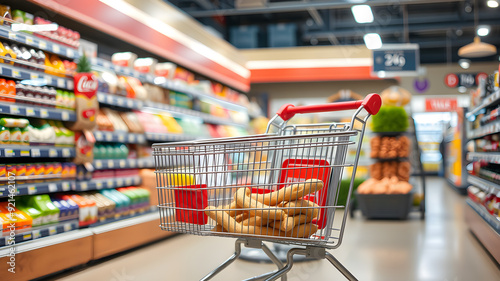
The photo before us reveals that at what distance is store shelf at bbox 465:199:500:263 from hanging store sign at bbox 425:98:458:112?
490 inches

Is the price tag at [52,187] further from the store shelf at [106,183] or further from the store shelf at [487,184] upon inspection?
the store shelf at [487,184]

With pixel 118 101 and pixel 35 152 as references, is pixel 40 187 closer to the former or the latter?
pixel 35 152

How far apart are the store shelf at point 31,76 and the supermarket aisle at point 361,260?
147 cm

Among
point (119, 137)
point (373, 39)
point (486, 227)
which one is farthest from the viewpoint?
point (373, 39)

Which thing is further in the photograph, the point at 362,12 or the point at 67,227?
the point at 362,12

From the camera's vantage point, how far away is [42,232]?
3.43 m

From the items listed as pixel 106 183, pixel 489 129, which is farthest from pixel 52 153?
pixel 489 129

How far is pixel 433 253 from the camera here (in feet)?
13.8

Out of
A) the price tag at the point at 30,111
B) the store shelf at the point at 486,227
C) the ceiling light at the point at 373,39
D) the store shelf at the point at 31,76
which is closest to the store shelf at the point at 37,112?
the price tag at the point at 30,111

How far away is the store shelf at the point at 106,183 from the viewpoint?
13.3ft

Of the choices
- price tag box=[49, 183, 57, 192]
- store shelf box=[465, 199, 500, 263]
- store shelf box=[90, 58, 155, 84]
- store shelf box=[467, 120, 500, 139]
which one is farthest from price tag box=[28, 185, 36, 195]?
store shelf box=[467, 120, 500, 139]

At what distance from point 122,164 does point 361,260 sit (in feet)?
7.90

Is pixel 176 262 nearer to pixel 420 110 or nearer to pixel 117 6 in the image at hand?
pixel 117 6

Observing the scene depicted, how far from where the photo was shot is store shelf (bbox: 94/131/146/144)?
4.30m
